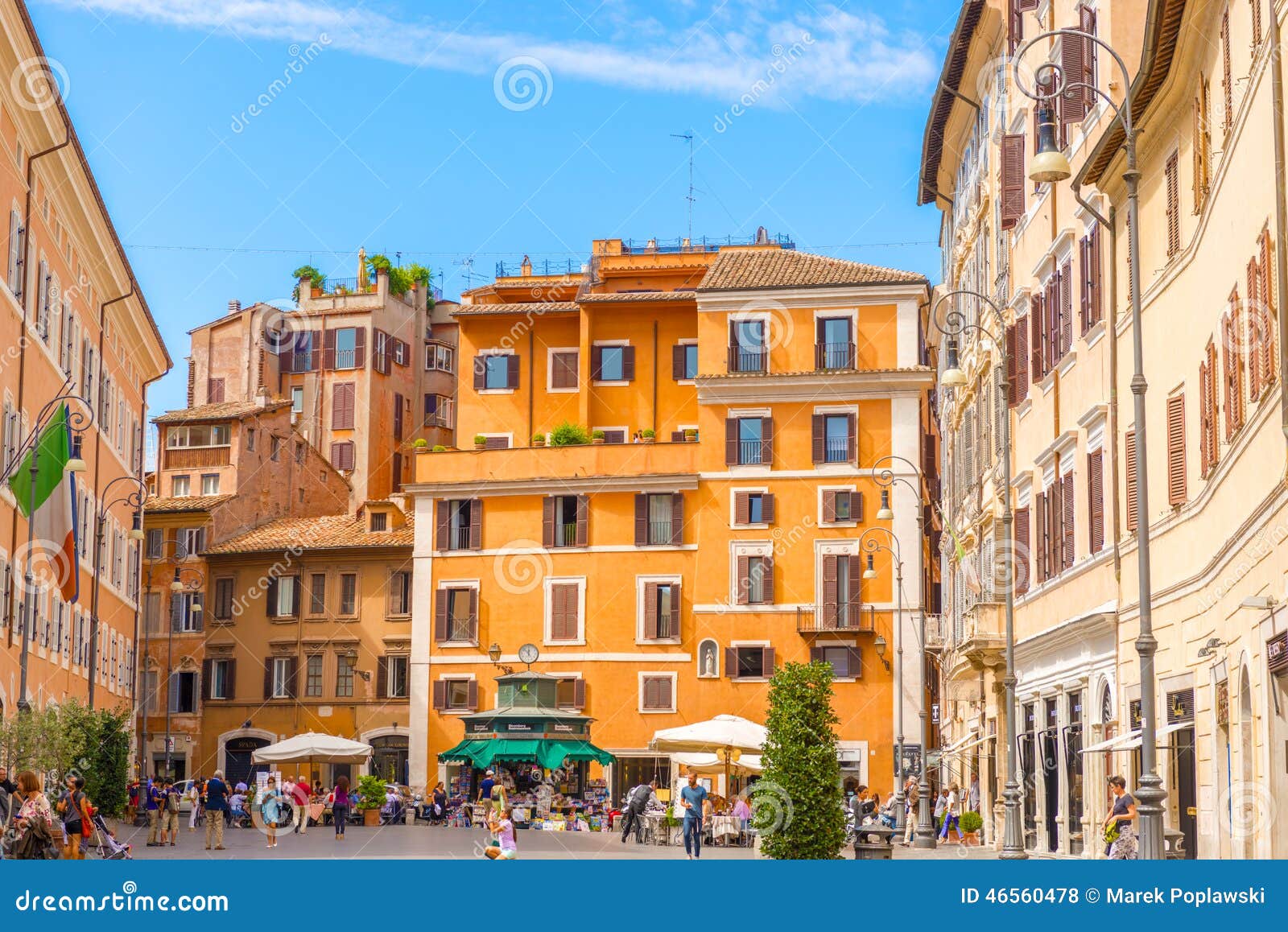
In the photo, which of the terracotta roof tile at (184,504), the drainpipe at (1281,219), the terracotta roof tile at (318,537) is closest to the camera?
the drainpipe at (1281,219)

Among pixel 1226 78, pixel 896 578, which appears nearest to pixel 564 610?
pixel 896 578

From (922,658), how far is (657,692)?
8.75 metres

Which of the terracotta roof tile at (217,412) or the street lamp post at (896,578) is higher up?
the terracotta roof tile at (217,412)

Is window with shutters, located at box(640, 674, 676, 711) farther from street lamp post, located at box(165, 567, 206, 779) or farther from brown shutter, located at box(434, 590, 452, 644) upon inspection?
street lamp post, located at box(165, 567, 206, 779)

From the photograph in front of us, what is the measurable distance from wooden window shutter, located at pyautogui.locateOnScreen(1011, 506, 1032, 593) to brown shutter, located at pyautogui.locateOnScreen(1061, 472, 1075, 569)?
133 inches

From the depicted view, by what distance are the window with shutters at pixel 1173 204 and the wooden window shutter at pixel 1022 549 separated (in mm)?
11307

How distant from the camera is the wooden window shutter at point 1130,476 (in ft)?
88.8

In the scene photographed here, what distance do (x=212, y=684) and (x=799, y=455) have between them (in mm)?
Result: 24578

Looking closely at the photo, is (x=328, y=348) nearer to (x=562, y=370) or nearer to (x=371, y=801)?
(x=562, y=370)

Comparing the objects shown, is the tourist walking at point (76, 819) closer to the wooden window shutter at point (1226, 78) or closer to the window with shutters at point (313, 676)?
the wooden window shutter at point (1226, 78)

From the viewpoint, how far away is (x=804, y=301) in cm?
6131

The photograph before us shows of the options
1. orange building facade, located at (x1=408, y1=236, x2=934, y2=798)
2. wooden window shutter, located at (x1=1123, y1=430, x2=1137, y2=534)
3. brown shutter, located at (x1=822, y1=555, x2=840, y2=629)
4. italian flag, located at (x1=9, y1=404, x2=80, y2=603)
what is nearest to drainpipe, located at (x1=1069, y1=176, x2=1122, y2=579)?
wooden window shutter, located at (x1=1123, y1=430, x2=1137, y2=534)

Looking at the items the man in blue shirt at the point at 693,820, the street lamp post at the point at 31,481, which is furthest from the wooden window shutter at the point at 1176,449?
the street lamp post at the point at 31,481
